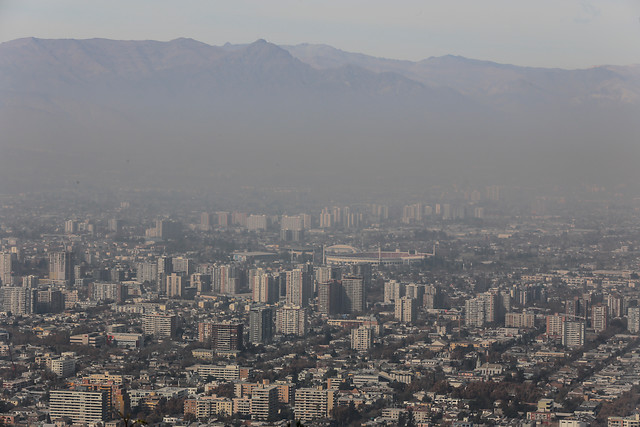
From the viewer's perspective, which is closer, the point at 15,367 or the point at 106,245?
the point at 15,367

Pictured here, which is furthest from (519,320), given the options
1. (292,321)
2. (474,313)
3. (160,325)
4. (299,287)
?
(160,325)

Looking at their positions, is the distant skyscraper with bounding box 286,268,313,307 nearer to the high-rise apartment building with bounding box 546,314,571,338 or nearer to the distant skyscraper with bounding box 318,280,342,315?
the distant skyscraper with bounding box 318,280,342,315

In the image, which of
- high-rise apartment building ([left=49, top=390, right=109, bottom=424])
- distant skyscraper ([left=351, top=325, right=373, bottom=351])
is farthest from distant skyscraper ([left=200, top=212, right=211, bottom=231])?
high-rise apartment building ([left=49, top=390, right=109, bottom=424])

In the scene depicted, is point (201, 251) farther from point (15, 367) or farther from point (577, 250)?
point (15, 367)

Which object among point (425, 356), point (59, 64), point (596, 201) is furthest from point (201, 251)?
point (59, 64)

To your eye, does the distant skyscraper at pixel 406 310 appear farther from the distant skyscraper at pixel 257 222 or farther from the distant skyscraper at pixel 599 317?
the distant skyscraper at pixel 257 222

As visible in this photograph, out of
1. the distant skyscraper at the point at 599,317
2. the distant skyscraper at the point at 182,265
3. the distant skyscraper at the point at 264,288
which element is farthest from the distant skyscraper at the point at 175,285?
the distant skyscraper at the point at 599,317
